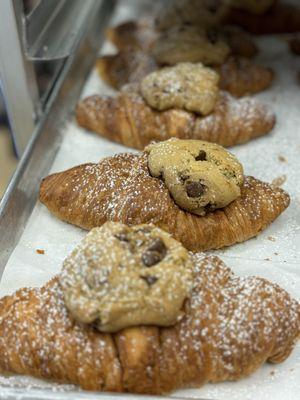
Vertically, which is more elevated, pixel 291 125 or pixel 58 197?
pixel 58 197

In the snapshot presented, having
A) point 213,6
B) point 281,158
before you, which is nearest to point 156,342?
point 281,158

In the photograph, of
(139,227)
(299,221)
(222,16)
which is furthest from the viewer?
(222,16)

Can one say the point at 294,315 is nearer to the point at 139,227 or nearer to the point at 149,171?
the point at 139,227

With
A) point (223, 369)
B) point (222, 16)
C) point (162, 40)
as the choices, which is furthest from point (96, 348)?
point (222, 16)

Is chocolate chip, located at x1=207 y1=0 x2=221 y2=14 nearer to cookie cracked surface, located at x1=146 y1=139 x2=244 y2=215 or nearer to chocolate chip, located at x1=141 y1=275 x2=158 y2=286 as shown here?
cookie cracked surface, located at x1=146 y1=139 x2=244 y2=215

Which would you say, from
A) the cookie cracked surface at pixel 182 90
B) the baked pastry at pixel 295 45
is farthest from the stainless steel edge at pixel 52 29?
the baked pastry at pixel 295 45

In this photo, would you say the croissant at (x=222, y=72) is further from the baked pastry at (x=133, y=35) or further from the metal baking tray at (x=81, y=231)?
the baked pastry at (x=133, y=35)
